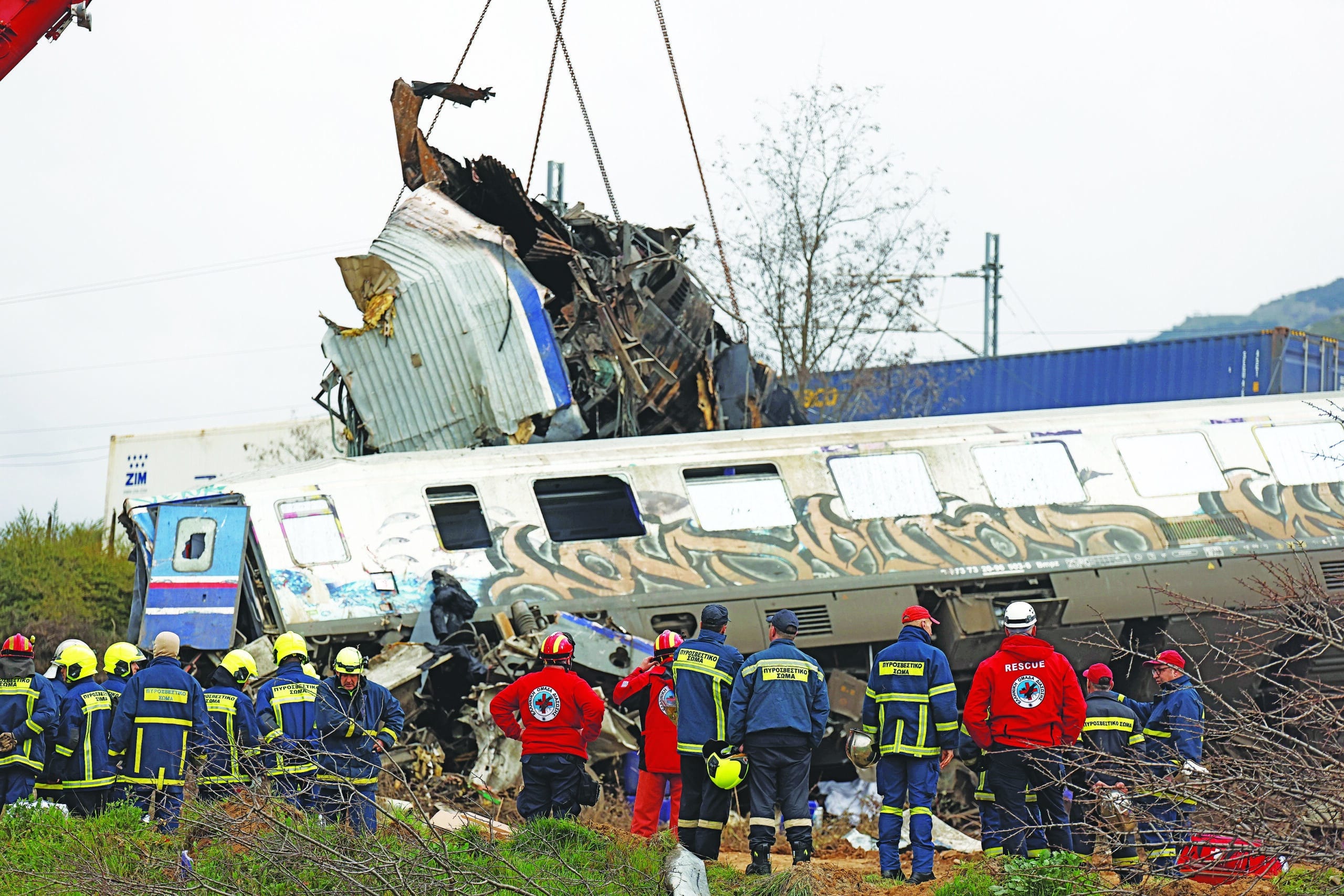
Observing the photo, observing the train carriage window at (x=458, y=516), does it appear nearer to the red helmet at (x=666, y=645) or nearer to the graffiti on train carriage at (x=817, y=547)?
the graffiti on train carriage at (x=817, y=547)

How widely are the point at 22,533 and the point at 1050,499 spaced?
1611cm

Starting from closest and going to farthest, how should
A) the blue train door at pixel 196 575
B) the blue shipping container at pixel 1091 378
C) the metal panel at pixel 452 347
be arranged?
the blue train door at pixel 196 575
the metal panel at pixel 452 347
the blue shipping container at pixel 1091 378

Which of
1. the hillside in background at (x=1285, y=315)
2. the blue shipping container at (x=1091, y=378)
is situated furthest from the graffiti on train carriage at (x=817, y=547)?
the hillside in background at (x=1285, y=315)

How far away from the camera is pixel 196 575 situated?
39.7 feet

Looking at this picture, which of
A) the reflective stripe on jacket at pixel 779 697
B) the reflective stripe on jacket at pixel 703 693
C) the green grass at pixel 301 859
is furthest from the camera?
the reflective stripe on jacket at pixel 703 693

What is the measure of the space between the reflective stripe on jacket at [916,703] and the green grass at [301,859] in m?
1.70

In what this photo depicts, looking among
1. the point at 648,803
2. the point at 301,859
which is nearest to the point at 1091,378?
the point at 648,803

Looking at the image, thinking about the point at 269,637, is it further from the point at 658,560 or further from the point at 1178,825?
the point at 1178,825

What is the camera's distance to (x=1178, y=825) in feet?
20.8

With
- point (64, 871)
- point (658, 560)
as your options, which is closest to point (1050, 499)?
point (658, 560)

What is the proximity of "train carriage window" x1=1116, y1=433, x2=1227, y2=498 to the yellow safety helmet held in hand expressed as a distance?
728 cm

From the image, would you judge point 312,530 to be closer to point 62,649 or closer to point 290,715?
point 62,649

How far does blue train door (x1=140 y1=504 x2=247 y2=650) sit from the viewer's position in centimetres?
1188

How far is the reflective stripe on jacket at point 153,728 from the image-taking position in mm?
9148
